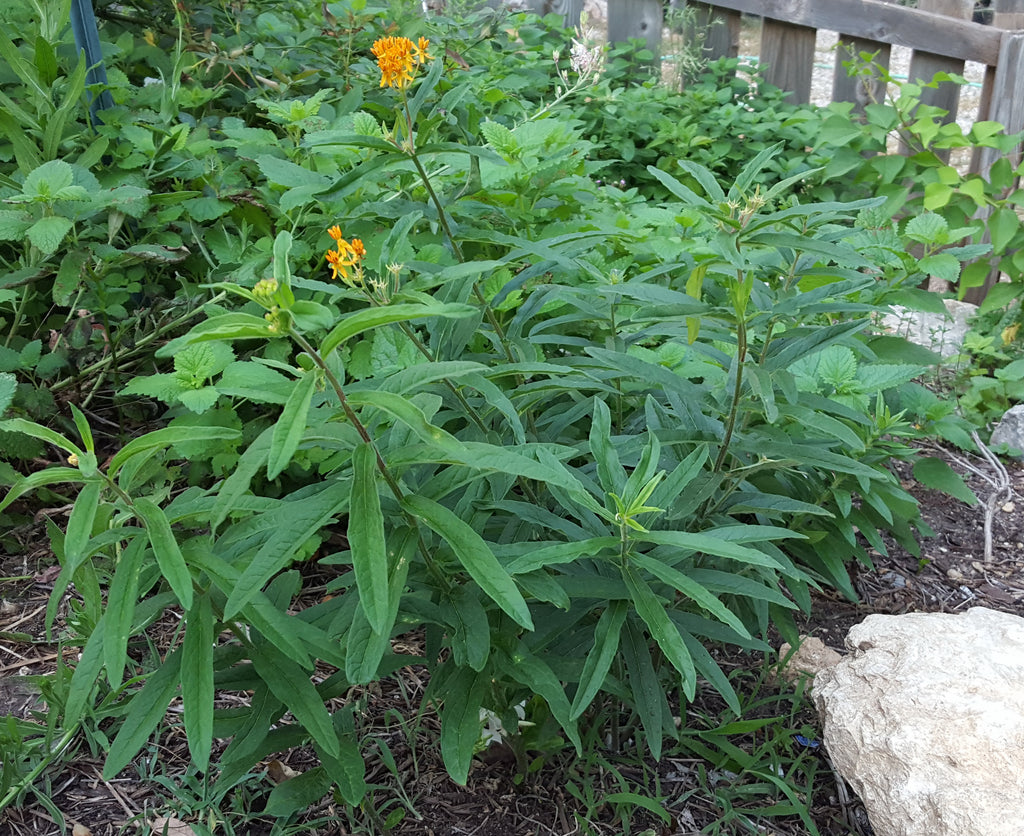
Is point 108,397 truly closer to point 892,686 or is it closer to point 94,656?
point 94,656

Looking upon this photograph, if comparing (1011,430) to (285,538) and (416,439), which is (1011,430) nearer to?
(416,439)

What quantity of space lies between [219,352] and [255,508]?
98 centimetres

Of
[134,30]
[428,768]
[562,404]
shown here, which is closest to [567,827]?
[428,768]

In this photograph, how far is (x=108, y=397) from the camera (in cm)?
293

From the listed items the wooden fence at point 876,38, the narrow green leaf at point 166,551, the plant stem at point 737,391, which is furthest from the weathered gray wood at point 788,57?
the narrow green leaf at point 166,551

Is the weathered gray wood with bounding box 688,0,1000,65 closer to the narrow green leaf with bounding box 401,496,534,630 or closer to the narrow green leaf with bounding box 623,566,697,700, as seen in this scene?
the narrow green leaf with bounding box 623,566,697,700

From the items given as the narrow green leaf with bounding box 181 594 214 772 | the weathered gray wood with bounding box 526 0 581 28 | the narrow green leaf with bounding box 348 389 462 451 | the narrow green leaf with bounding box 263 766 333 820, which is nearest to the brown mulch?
the narrow green leaf with bounding box 263 766 333 820

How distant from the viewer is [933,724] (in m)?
1.72

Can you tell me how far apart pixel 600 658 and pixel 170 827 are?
102cm

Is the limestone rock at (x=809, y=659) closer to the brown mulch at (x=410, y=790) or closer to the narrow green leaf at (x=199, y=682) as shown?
the brown mulch at (x=410, y=790)

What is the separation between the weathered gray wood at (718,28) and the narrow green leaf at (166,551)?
5585 mm

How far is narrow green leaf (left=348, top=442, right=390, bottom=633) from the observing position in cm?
115

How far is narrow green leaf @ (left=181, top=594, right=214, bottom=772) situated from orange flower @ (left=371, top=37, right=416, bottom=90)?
0.96 m

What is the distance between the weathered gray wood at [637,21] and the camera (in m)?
→ 6.05
